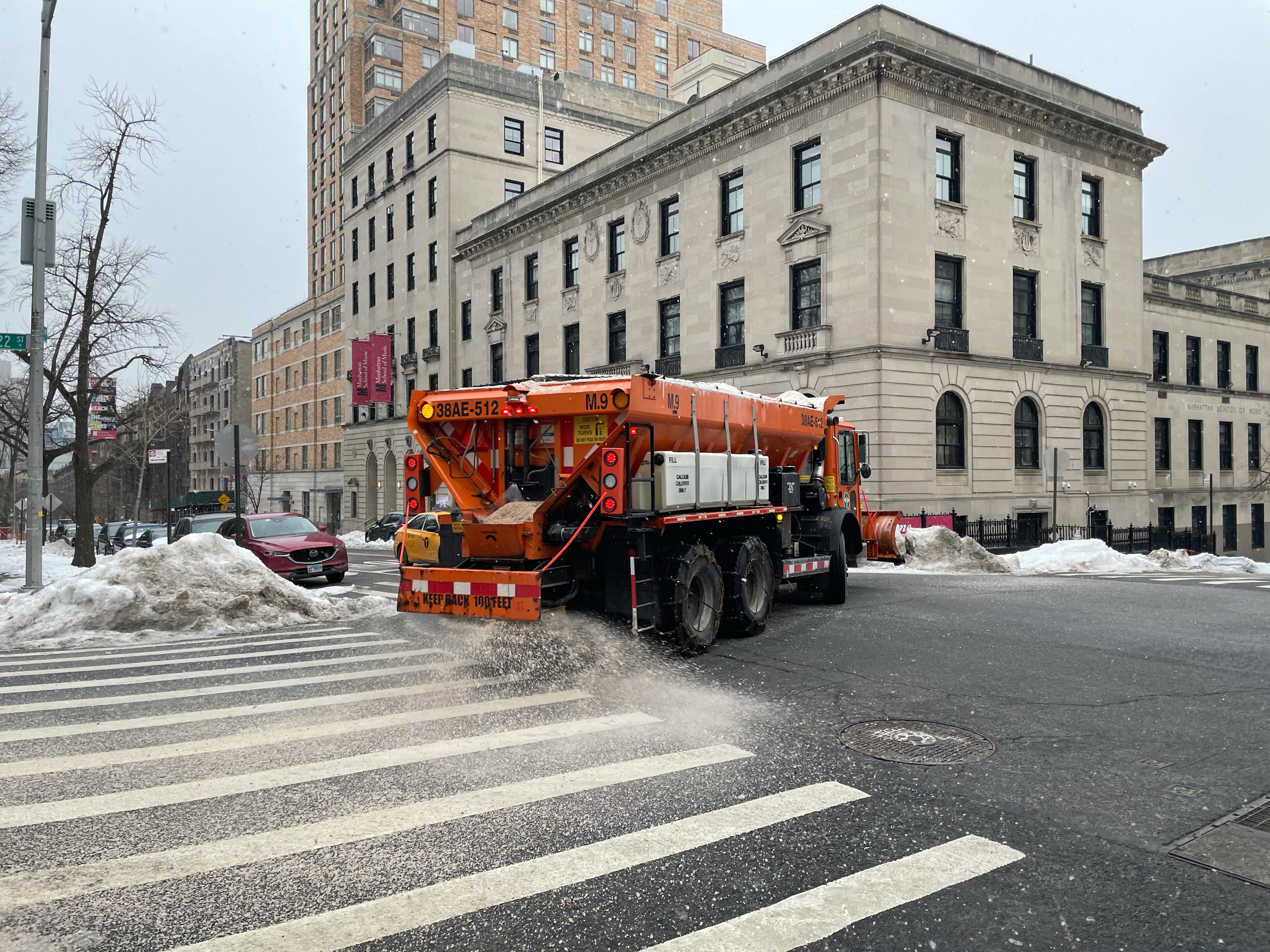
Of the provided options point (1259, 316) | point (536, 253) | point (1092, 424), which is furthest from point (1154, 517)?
point (536, 253)

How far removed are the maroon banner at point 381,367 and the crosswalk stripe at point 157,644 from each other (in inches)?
1746

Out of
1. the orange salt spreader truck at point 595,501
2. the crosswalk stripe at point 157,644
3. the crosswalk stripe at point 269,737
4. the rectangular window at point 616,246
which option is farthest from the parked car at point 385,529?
the crosswalk stripe at point 269,737

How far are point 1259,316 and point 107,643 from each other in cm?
4857

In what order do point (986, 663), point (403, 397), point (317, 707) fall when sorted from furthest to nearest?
point (403, 397)
point (986, 663)
point (317, 707)

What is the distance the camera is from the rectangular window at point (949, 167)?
27750 millimetres

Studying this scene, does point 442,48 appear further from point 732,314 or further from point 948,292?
point 948,292

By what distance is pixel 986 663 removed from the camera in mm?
8875

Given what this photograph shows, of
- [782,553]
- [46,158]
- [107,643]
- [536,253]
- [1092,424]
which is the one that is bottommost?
[107,643]

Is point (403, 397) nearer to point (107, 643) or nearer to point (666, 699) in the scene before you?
point (107, 643)

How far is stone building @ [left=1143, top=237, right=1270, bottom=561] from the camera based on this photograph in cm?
3731

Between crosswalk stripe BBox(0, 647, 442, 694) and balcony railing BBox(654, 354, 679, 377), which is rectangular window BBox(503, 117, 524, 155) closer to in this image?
balcony railing BBox(654, 354, 679, 377)

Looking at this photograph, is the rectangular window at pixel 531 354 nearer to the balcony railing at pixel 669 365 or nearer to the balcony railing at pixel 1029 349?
the balcony railing at pixel 669 365

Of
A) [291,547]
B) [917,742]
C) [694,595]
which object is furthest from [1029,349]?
[917,742]

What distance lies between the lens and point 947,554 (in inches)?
840
